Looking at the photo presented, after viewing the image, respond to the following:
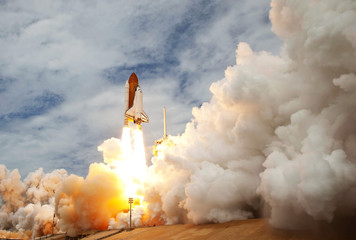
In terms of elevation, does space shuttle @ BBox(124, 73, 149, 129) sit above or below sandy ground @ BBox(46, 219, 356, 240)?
above

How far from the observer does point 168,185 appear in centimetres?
3222

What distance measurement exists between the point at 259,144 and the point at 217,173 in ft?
15.7

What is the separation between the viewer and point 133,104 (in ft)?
138

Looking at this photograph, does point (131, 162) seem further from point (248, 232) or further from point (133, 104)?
point (248, 232)

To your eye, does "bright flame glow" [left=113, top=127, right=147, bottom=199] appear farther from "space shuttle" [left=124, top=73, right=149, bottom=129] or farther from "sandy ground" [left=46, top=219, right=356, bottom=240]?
"sandy ground" [left=46, top=219, right=356, bottom=240]

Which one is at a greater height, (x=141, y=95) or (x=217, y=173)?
(x=141, y=95)

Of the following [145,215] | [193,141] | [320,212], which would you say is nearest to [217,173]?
[193,141]

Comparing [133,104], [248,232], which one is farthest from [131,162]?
[248,232]

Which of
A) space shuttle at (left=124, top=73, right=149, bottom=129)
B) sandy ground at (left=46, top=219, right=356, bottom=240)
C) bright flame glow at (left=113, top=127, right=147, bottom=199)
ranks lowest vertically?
sandy ground at (left=46, top=219, right=356, bottom=240)

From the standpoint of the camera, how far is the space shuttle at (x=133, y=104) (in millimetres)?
41625

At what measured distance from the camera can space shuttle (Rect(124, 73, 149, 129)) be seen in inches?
1639

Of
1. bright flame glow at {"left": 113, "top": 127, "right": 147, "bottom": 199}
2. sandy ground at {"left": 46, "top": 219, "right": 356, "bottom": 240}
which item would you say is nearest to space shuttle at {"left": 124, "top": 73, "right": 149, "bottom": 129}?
bright flame glow at {"left": 113, "top": 127, "right": 147, "bottom": 199}

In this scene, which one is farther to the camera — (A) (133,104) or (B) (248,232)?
(A) (133,104)

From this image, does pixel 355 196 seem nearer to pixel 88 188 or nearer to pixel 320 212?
pixel 320 212
